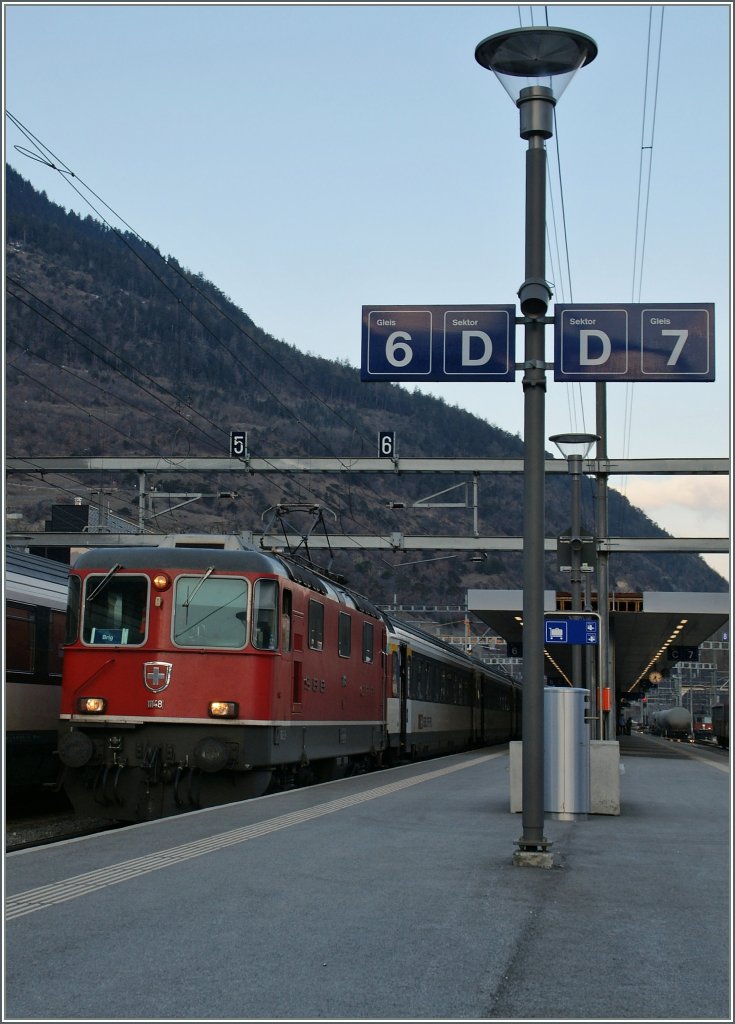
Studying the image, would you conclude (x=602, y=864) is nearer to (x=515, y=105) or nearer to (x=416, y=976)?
(x=416, y=976)

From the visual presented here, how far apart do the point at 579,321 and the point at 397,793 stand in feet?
23.6

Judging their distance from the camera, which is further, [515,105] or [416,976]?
[515,105]

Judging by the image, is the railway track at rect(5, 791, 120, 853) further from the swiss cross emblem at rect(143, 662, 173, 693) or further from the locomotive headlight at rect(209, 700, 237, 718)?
the locomotive headlight at rect(209, 700, 237, 718)

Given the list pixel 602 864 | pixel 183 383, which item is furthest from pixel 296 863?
pixel 183 383

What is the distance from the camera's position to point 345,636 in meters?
19.8

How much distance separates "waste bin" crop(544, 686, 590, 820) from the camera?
13383 mm

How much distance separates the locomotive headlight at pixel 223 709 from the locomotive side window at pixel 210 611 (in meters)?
0.74

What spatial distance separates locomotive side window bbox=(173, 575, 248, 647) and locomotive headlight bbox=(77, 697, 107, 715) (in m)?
1.13

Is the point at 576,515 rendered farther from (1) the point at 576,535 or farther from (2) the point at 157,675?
(2) the point at 157,675

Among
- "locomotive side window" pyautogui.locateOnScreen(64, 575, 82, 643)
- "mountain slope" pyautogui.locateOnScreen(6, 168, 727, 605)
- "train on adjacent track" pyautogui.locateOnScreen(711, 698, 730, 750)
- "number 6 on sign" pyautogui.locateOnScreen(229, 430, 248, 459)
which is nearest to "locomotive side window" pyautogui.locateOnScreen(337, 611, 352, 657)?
"locomotive side window" pyautogui.locateOnScreen(64, 575, 82, 643)

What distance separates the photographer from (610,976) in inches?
230

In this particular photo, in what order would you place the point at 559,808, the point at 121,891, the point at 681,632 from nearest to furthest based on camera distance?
the point at 121,891, the point at 559,808, the point at 681,632

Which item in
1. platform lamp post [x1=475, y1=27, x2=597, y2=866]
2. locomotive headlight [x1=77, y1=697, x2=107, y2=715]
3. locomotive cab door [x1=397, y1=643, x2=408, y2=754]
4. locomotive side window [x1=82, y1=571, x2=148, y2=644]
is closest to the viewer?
platform lamp post [x1=475, y1=27, x2=597, y2=866]

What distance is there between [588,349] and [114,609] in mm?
7194
